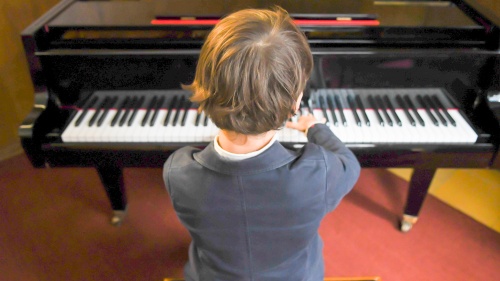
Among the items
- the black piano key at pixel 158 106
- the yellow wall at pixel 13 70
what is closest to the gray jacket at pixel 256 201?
the black piano key at pixel 158 106

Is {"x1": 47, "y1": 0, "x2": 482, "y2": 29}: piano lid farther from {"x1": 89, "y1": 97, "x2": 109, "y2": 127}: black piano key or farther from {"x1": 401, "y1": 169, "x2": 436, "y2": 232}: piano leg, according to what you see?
{"x1": 401, "y1": 169, "x2": 436, "y2": 232}: piano leg

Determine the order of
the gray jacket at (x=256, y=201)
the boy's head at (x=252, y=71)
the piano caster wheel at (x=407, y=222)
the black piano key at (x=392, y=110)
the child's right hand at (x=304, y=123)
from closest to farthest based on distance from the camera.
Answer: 1. the boy's head at (x=252, y=71)
2. the gray jacket at (x=256, y=201)
3. the child's right hand at (x=304, y=123)
4. the black piano key at (x=392, y=110)
5. the piano caster wheel at (x=407, y=222)

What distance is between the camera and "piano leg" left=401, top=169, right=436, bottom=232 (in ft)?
5.69

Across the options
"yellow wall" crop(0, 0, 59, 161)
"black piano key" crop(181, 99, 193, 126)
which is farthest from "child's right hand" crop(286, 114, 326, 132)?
"yellow wall" crop(0, 0, 59, 161)

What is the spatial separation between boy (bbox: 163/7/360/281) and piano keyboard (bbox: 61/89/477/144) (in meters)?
0.35

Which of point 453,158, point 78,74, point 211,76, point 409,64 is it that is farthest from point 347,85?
point 78,74

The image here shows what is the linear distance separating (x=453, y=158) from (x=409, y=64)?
0.34m

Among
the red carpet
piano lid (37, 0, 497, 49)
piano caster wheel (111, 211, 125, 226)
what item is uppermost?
piano lid (37, 0, 497, 49)

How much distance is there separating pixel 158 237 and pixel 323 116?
1.06 m

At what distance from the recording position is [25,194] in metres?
2.19

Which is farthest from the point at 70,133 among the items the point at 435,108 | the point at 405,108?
the point at 435,108

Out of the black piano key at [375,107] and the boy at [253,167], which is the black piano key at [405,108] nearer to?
the black piano key at [375,107]

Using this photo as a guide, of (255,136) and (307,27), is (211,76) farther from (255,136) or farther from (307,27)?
(307,27)

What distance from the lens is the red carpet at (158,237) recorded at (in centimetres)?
177
